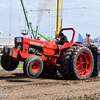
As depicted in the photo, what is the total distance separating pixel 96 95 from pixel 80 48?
295 cm

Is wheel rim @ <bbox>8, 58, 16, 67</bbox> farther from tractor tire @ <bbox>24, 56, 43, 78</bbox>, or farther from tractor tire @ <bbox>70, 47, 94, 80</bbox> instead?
tractor tire @ <bbox>70, 47, 94, 80</bbox>

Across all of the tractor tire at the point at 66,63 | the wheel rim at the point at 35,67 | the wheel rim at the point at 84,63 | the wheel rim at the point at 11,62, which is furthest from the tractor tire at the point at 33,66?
the wheel rim at the point at 84,63

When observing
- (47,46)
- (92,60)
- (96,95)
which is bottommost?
(96,95)

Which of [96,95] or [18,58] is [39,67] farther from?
[96,95]

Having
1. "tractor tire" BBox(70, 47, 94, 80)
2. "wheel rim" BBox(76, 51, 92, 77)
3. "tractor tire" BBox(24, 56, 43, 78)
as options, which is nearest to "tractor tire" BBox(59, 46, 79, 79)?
"tractor tire" BBox(70, 47, 94, 80)

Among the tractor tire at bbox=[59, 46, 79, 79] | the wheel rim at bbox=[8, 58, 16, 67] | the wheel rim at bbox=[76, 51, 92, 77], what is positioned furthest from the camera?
the wheel rim at bbox=[76, 51, 92, 77]

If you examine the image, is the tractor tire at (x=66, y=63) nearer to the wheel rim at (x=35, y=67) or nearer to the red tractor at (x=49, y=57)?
the red tractor at (x=49, y=57)

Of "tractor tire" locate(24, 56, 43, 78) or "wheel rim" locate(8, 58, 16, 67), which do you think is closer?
"tractor tire" locate(24, 56, 43, 78)

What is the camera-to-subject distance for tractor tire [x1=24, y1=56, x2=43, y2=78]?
6320mm

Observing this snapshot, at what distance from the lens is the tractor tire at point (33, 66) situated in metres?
6.32

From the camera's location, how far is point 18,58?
23.4 feet

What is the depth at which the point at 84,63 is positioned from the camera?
26.0ft

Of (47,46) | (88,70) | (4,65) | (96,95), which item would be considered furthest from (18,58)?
(96,95)

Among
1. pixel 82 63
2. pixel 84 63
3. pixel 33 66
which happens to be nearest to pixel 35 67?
pixel 33 66
